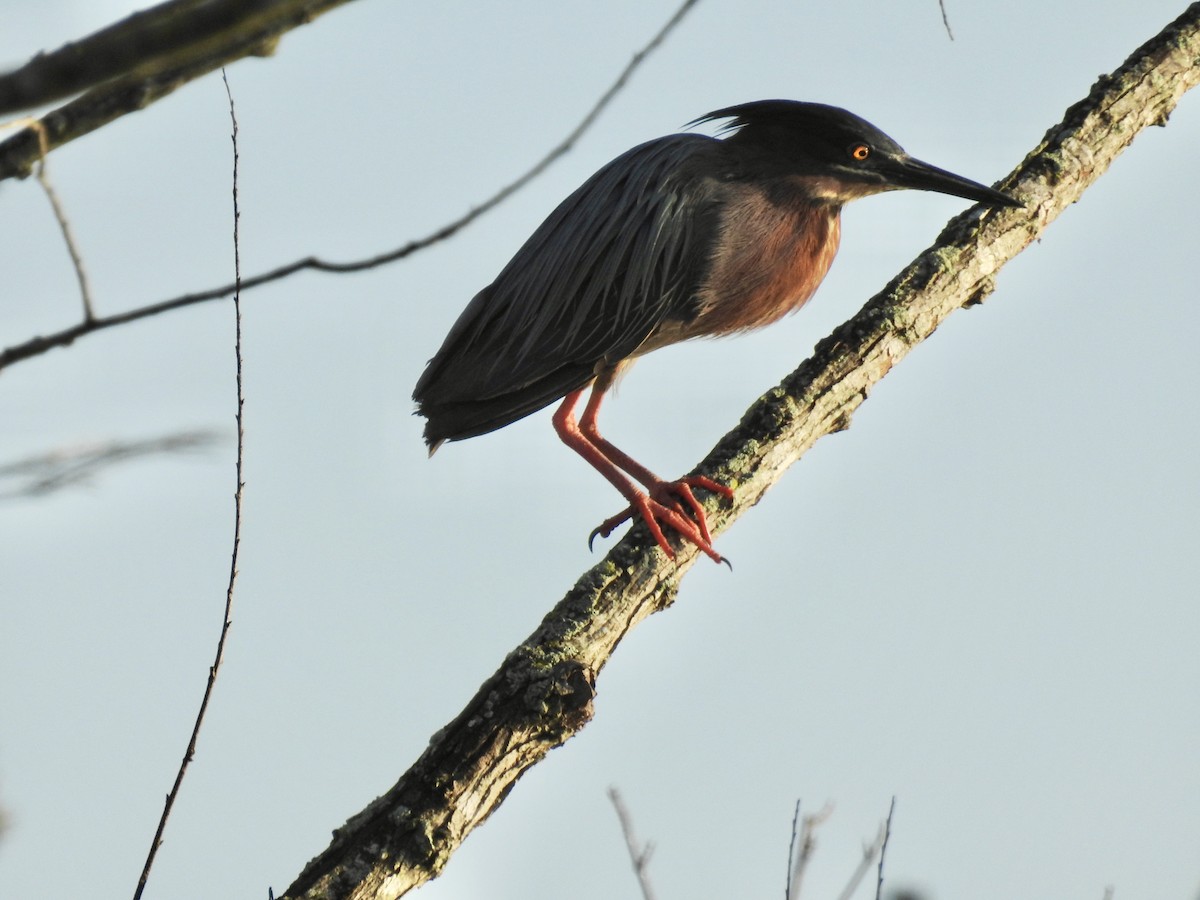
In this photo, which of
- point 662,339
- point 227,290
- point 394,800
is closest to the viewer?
point 227,290

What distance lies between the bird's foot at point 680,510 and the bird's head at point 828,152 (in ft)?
5.43

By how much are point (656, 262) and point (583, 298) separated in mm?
310

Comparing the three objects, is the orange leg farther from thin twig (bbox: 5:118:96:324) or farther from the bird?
thin twig (bbox: 5:118:96:324)

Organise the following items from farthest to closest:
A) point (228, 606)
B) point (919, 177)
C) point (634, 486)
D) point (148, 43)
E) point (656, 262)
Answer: point (919, 177) → point (656, 262) → point (634, 486) → point (228, 606) → point (148, 43)

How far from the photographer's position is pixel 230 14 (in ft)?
4.29

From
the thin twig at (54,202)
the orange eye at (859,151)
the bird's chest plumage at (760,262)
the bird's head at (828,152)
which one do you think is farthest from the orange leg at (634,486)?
the thin twig at (54,202)

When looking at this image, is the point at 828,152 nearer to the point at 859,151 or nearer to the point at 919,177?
the point at 859,151

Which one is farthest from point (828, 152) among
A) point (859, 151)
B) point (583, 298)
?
point (583, 298)

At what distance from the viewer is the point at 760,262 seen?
211 inches

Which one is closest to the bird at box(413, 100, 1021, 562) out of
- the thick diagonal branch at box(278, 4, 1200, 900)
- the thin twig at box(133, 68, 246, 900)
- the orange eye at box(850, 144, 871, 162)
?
the orange eye at box(850, 144, 871, 162)

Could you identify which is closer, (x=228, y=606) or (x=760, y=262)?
(x=228, y=606)

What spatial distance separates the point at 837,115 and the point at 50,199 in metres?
4.05

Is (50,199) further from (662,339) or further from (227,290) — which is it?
(662,339)

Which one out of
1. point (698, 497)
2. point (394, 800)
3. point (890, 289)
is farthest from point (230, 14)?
point (890, 289)
